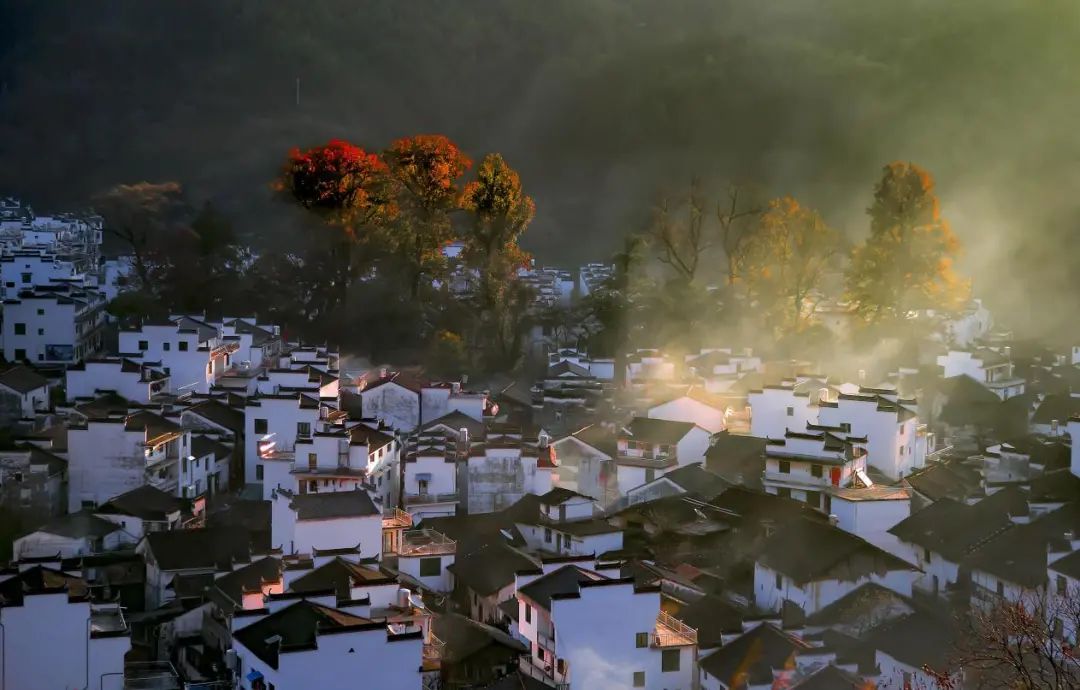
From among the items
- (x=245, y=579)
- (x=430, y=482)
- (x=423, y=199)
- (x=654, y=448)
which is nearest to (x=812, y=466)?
(x=654, y=448)

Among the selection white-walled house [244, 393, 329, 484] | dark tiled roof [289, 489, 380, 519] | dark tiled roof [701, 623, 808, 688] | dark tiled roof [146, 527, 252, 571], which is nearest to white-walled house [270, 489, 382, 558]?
dark tiled roof [289, 489, 380, 519]

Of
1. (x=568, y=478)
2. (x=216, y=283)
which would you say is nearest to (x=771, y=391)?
(x=568, y=478)

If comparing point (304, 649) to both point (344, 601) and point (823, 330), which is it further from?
point (823, 330)

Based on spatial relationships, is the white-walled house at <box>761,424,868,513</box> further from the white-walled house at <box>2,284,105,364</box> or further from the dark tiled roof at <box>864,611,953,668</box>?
the white-walled house at <box>2,284,105,364</box>

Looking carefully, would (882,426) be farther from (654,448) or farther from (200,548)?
(200,548)

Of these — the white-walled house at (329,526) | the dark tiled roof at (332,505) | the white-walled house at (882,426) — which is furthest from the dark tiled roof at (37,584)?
the white-walled house at (882,426)

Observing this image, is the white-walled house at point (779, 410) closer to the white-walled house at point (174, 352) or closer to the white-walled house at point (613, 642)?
the white-walled house at point (613, 642)
